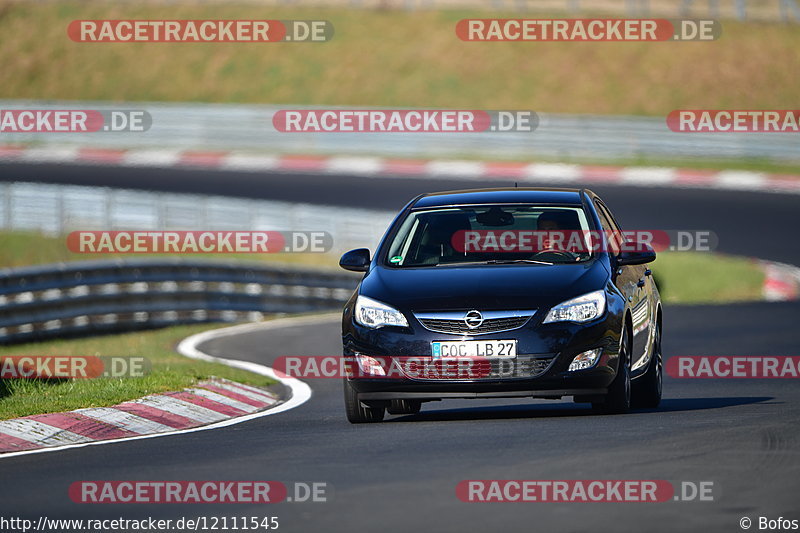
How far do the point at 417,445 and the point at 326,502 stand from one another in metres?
1.83

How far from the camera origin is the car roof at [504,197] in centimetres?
1123

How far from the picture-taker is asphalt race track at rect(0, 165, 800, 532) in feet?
22.4

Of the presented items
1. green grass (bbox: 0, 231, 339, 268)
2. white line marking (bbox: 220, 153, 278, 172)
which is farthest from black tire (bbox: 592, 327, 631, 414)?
white line marking (bbox: 220, 153, 278, 172)

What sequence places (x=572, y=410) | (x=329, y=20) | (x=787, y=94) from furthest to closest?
(x=329, y=20) < (x=787, y=94) < (x=572, y=410)

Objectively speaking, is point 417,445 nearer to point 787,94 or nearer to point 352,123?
point 352,123

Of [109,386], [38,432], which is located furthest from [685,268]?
[38,432]

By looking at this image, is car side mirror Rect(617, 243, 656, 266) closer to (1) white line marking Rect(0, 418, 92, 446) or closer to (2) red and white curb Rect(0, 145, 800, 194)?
(1) white line marking Rect(0, 418, 92, 446)

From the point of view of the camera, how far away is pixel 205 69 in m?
54.7

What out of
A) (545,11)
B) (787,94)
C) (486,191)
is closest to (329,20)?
(545,11)

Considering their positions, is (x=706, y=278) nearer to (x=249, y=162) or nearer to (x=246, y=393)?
(x=246, y=393)

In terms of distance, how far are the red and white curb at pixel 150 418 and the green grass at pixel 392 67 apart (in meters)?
35.5

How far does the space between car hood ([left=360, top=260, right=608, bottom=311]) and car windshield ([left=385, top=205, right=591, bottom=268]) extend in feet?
0.81

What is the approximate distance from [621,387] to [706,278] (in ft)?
54.0

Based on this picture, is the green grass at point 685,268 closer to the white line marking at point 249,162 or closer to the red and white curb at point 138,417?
the red and white curb at point 138,417
